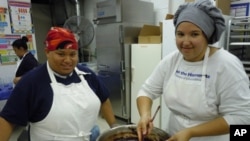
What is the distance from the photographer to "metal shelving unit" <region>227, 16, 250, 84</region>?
2.05 m

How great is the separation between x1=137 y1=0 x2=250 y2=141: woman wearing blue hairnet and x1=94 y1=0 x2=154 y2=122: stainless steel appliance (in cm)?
213

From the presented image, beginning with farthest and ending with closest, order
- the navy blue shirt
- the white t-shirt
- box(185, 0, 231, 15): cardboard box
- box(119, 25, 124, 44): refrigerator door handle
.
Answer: box(119, 25, 124, 44): refrigerator door handle, box(185, 0, 231, 15): cardboard box, the navy blue shirt, the white t-shirt

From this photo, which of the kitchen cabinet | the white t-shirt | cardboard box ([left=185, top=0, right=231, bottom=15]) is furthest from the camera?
the kitchen cabinet

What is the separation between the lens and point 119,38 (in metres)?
3.20

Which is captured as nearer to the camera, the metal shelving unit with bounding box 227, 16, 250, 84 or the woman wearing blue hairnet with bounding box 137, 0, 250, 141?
the woman wearing blue hairnet with bounding box 137, 0, 250, 141

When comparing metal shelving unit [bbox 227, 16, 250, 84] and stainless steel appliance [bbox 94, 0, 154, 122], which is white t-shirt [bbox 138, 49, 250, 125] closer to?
metal shelving unit [bbox 227, 16, 250, 84]

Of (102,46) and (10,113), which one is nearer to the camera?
(10,113)

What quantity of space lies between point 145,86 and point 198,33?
1.51 ft

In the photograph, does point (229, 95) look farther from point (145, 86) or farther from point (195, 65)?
point (145, 86)

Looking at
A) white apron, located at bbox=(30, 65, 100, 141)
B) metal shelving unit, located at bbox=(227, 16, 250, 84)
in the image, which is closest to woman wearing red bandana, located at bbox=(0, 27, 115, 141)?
white apron, located at bbox=(30, 65, 100, 141)

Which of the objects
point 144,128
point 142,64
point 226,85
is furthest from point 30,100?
point 142,64

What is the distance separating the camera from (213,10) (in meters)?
0.93

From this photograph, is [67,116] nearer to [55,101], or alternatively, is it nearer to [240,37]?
[55,101]

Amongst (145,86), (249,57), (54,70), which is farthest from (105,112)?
(249,57)
